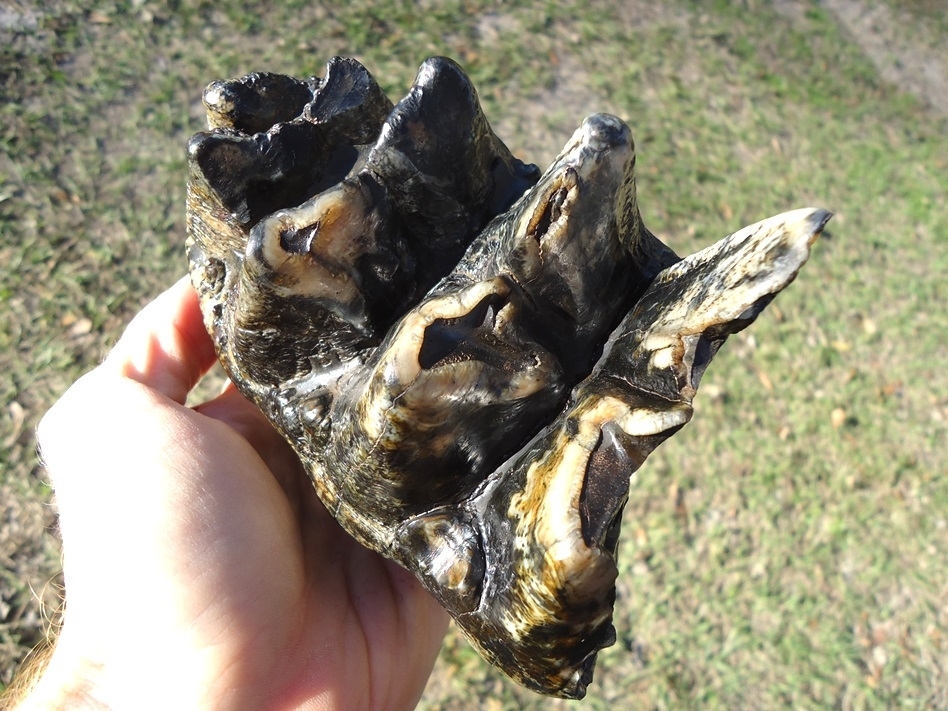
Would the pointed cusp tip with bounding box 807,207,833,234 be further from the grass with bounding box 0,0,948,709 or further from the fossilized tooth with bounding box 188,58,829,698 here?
the grass with bounding box 0,0,948,709

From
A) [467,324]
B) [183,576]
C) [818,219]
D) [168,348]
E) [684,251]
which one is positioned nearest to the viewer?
[818,219]

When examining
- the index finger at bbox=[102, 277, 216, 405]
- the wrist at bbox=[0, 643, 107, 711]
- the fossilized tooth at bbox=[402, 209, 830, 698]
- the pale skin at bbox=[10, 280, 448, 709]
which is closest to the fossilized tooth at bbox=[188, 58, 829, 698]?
the fossilized tooth at bbox=[402, 209, 830, 698]

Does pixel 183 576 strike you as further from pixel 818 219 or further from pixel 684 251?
pixel 684 251

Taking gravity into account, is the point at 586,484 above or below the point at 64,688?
above

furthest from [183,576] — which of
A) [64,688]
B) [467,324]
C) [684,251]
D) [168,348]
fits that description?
[684,251]

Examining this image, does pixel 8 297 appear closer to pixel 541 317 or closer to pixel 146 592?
pixel 146 592

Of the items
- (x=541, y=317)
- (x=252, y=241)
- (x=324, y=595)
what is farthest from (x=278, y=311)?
(x=324, y=595)

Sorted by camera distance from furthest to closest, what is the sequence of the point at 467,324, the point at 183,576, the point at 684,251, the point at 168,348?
the point at 684,251, the point at 168,348, the point at 183,576, the point at 467,324
